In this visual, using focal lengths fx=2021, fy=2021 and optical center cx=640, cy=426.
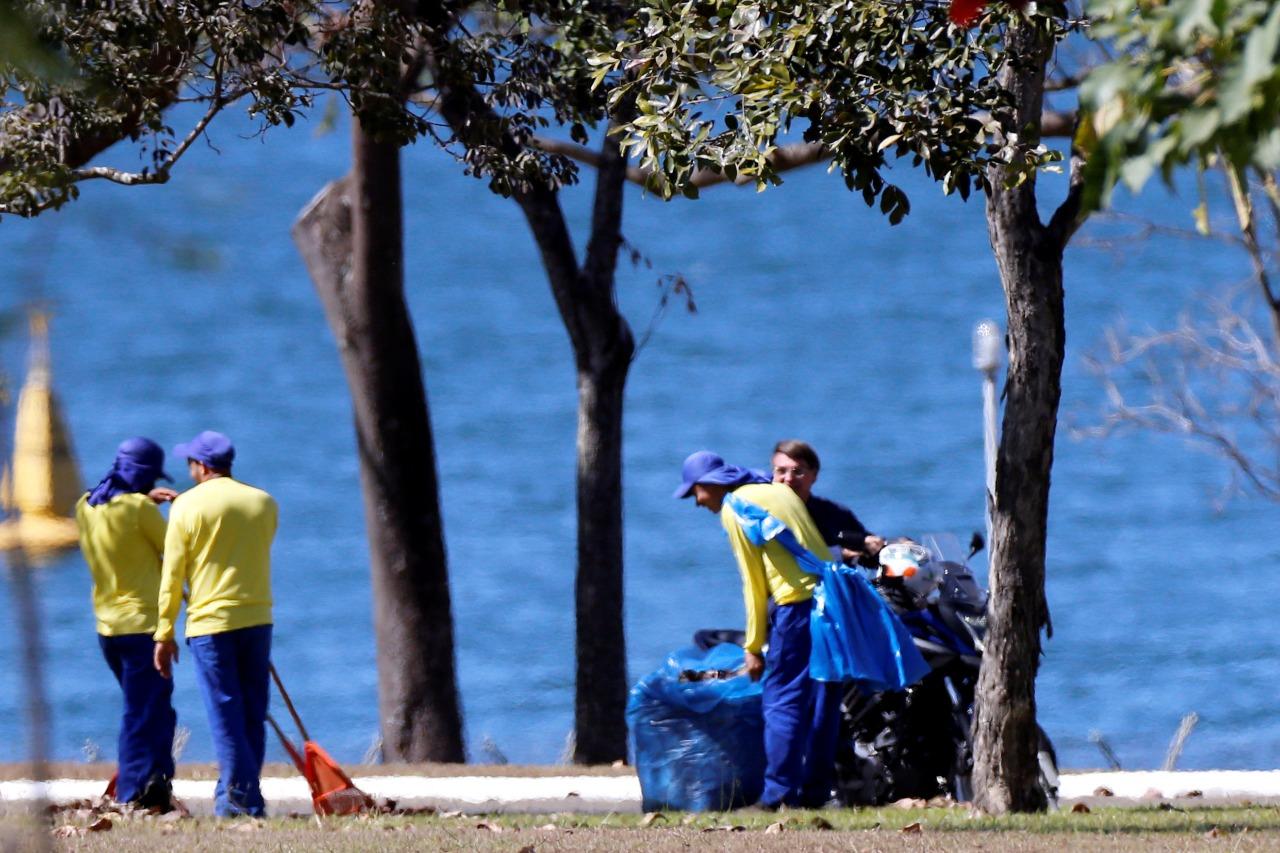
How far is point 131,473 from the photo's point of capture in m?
9.49

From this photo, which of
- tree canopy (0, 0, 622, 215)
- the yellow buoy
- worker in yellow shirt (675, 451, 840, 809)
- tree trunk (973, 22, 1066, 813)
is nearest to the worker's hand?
the yellow buoy

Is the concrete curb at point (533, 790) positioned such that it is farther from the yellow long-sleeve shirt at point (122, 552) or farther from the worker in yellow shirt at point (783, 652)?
the worker in yellow shirt at point (783, 652)

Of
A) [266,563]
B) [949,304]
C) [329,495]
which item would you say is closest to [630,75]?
[266,563]

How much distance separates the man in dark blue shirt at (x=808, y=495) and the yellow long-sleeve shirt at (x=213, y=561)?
2.55m

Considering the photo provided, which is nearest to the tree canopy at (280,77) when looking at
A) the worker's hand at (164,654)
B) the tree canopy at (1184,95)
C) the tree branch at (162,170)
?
the tree branch at (162,170)

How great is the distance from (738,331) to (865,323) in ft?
8.84

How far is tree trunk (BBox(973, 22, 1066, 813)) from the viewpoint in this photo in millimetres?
8531

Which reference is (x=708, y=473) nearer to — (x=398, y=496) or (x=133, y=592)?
(x=133, y=592)

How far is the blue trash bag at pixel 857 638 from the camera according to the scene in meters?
9.15

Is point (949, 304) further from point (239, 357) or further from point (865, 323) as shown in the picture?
point (239, 357)

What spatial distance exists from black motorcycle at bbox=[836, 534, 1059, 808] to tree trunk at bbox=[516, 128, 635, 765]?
391 centimetres

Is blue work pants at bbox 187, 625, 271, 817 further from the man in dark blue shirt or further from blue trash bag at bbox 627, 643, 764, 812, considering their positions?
the man in dark blue shirt

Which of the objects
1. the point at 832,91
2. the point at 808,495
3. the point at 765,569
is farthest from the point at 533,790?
the point at 832,91

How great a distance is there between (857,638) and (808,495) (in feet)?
4.44
